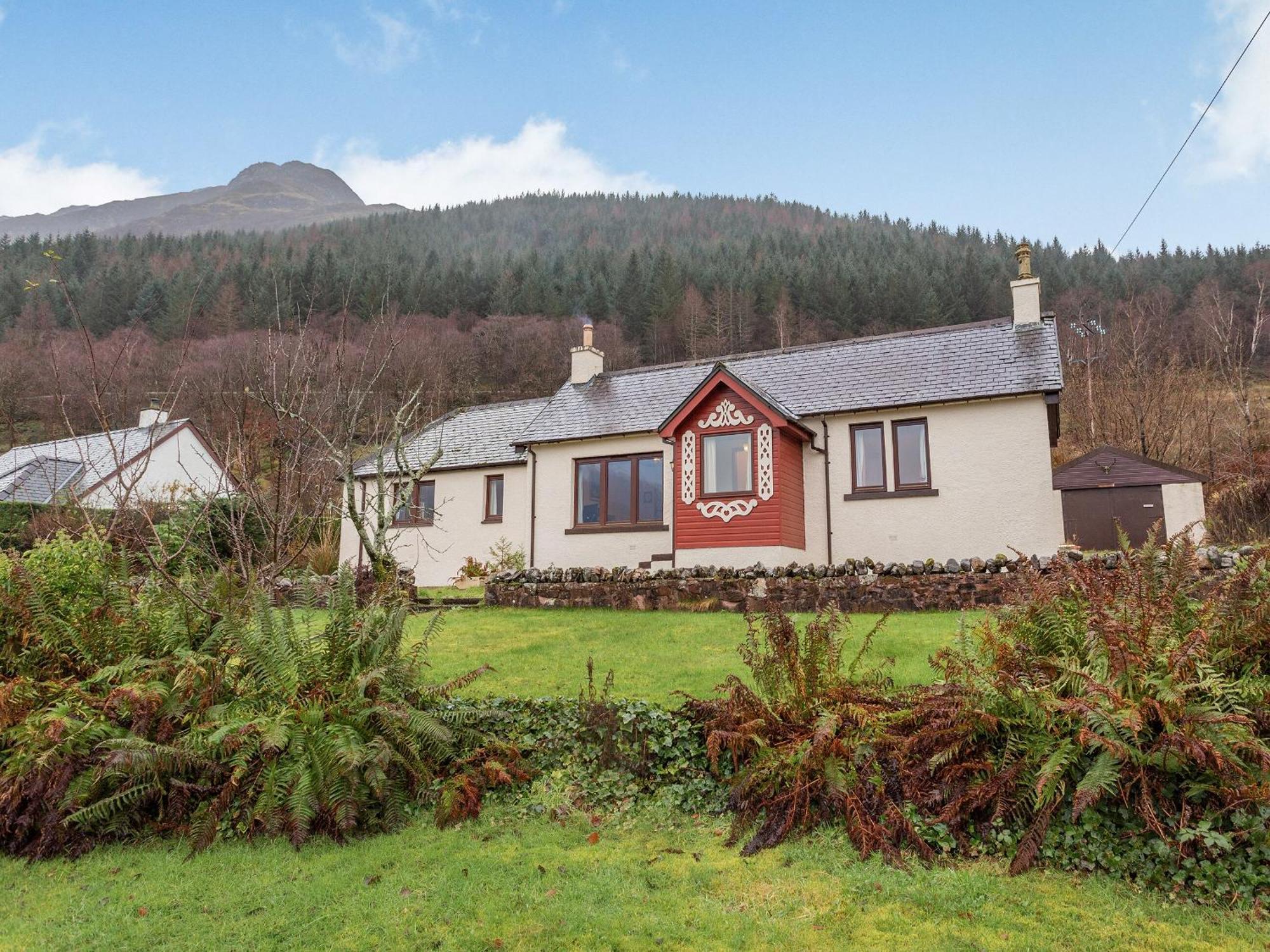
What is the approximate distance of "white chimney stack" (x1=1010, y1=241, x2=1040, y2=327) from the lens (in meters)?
17.6

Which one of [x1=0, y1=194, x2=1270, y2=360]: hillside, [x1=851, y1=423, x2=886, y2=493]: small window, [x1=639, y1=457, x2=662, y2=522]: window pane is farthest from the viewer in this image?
[x1=0, y1=194, x2=1270, y2=360]: hillside

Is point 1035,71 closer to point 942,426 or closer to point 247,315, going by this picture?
point 942,426

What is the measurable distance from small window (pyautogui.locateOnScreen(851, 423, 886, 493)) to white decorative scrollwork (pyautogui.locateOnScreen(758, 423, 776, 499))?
2.01 meters

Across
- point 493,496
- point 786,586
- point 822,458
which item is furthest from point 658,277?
point 786,586

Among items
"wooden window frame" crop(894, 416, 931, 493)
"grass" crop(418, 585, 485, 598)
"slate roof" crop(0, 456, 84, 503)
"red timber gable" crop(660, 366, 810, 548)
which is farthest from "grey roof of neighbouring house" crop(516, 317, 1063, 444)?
"slate roof" crop(0, 456, 84, 503)

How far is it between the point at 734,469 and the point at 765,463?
0.71 m

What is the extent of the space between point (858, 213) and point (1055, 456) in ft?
156

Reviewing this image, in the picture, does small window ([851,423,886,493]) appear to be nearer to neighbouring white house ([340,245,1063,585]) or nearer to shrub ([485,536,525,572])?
neighbouring white house ([340,245,1063,585])

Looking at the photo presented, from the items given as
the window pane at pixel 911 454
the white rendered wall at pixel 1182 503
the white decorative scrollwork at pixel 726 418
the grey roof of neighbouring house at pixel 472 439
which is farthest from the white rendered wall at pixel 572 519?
the white rendered wall at pixel 1182 503

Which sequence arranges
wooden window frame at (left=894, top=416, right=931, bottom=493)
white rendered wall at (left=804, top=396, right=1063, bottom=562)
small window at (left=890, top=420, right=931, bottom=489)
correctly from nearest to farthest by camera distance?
white rendered wall at (left=804, top=396, right=1063, bottom=562), wooden window frame at (left=894, top=416, right=931, bottom=493), small window at (left=890, top=420, right=931, bottom=489)

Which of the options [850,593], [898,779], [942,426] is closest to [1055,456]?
[942,426]

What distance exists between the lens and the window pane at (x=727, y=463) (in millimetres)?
16797

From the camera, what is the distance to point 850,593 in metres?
12.6

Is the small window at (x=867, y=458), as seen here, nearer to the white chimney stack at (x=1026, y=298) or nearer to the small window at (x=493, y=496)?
the white chimney stack at (x=1026, y=298)
